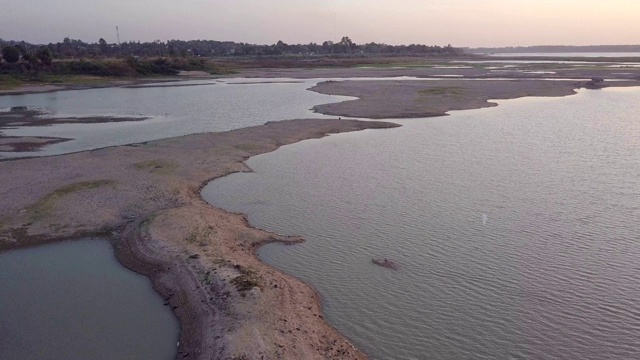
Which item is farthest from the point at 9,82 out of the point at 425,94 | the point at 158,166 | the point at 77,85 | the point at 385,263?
the point at 385,263

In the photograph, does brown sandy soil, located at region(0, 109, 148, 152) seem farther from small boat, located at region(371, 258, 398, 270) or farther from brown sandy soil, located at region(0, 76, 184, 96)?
small boat, located at region(371, 258, 398, 270)

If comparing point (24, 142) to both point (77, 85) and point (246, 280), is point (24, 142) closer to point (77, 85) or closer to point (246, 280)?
point (246, 280)

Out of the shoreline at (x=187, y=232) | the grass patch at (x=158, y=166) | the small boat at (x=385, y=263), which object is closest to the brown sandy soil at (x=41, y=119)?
the shoreline at (x=187, y=232)

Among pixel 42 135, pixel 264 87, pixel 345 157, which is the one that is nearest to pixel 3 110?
pixel 42 135

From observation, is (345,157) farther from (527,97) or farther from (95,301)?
(527,97)

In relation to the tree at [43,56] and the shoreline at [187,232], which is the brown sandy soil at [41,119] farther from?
the tree at [43,56]

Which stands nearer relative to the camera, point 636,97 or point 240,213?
point 240,213

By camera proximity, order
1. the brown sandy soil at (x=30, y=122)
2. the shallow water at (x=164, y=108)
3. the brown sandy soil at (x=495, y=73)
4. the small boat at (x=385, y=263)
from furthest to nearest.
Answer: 1. the brown sandy soil at (x=495, y=73)
2. the shallow water at (x=164, y=108)
3. the brown sandy soil at (x=30, y=122)
4. the small boat at (x=385, y=263)
